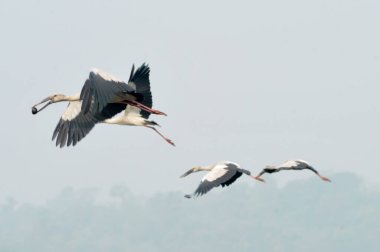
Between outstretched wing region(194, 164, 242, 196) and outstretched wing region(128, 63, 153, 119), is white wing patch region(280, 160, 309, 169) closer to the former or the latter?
outstretched wing region(194, 164, 242, 196)

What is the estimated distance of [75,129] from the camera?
103 ft

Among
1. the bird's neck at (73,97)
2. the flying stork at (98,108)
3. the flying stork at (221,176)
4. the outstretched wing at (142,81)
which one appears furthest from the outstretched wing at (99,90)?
the outstretched wing at (142,81)

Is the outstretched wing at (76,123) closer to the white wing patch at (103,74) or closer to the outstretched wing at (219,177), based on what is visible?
the white wing patch at (103,74)

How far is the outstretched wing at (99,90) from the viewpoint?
2970cm

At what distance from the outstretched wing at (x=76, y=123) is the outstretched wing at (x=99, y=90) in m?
0.86

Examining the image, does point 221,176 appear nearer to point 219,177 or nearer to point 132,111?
point 219,177

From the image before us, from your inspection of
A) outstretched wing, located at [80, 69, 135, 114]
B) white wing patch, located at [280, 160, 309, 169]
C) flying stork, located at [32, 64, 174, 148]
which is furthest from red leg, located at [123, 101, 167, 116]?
white wing patch, located at [280, 160, 309, 169]

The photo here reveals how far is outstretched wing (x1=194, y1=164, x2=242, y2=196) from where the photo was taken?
114ft

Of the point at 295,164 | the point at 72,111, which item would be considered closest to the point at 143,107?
the point at 72,111

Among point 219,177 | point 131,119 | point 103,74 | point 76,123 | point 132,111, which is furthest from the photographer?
point 132,111

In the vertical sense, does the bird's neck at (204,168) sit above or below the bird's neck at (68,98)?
below

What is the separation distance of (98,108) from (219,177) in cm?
603

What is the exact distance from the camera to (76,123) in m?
31.6

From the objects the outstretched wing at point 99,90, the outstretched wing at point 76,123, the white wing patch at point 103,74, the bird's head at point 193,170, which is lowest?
the bird's head at point 193,170
